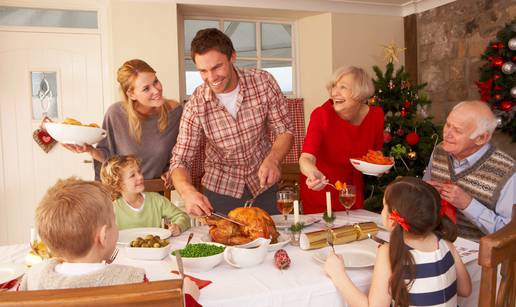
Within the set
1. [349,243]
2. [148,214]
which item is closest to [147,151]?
[148,214]

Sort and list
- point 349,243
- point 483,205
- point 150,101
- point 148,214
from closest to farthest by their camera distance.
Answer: point 349,243 → point 483,205 → point 148,214 → point 150,101

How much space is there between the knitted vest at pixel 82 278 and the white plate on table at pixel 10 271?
0.93 feet

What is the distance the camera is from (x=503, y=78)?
402cm

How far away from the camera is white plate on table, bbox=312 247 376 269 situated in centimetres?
153

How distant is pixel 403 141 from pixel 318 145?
2067 mm

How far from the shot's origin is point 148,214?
2213mm

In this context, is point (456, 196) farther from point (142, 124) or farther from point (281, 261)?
point (142, 124)

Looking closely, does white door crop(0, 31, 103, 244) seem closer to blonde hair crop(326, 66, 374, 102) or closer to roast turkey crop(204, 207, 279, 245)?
blonde hair crop(326, 66, 374, 102)

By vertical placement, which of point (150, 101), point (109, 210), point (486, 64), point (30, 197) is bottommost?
point (30, 197)

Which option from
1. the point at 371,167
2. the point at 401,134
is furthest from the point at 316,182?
the point at 401,134

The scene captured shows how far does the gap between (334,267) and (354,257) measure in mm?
266

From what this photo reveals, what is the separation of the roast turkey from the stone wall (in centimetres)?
354

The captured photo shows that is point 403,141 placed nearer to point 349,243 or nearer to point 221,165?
point 221,165

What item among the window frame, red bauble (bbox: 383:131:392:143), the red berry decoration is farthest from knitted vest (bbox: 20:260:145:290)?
the window frame
